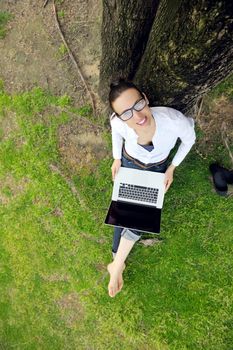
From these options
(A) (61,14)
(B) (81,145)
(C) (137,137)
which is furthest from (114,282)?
(A) (61,14)

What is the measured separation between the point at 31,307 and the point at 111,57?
2873 millimetres

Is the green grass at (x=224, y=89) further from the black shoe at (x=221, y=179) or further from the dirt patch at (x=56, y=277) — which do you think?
the dirt patch at (x=56, y=277)

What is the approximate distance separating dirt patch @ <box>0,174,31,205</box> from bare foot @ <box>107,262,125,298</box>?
1362mm

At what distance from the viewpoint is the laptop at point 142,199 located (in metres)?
3.99

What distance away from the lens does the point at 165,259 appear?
454 centimetres

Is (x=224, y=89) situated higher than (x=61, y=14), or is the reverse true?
(x=61, y=14)

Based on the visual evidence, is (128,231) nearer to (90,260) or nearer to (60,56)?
(90,260)

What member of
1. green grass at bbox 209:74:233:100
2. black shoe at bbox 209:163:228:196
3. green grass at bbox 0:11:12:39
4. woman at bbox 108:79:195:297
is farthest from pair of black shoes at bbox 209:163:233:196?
green grass at bbox 0:11:12:39

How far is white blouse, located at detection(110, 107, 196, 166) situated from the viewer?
3.40 metres

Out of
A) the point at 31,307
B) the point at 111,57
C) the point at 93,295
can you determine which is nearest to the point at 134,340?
the point at 93,295

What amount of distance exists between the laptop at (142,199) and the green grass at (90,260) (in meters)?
0.58

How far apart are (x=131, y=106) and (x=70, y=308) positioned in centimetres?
262

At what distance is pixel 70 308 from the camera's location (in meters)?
4.64

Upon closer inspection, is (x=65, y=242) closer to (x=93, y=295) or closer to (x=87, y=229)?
(x=87, y=229)
